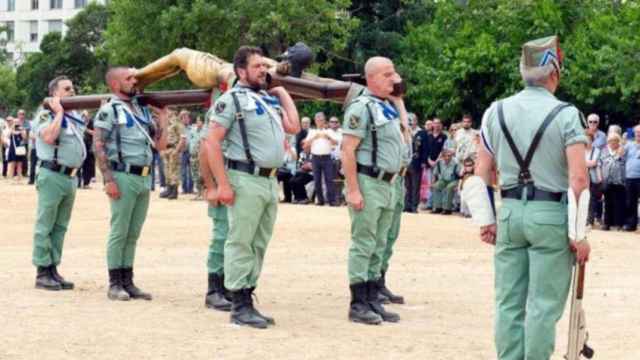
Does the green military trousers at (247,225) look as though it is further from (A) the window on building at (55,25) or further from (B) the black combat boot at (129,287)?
(A) the window on building at (55,25)

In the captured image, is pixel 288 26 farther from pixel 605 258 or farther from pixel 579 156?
pixel 579 156

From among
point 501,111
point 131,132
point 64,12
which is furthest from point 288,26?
point 64,12

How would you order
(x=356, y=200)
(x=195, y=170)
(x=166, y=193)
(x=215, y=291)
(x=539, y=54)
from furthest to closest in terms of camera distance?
(x=195, y=170) < (x=166, y=193) < (x=215, y=291) < (x=356, y=200) < (x=539, y=54)

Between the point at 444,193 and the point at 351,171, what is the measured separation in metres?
14.4

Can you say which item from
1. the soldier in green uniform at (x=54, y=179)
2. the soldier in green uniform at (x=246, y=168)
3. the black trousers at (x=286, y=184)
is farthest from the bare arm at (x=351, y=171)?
the black trousers at (x=286, y=184)

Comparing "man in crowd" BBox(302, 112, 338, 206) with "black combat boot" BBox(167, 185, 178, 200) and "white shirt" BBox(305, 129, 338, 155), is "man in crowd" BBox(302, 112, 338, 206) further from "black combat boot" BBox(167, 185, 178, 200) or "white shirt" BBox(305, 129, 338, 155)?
"black combat boot" BBox(167, 185, 178, 200)

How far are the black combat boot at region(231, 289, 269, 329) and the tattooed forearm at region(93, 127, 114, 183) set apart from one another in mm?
1958

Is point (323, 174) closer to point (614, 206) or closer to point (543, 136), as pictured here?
point (614, 206)

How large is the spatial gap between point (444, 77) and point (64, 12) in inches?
2993

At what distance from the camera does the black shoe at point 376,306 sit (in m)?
11.2

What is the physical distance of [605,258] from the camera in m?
16.9

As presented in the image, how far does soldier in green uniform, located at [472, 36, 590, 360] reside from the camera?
25.3 ft

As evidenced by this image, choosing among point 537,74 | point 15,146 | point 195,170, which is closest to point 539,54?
point 537,74

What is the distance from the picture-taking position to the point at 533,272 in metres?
7.79
